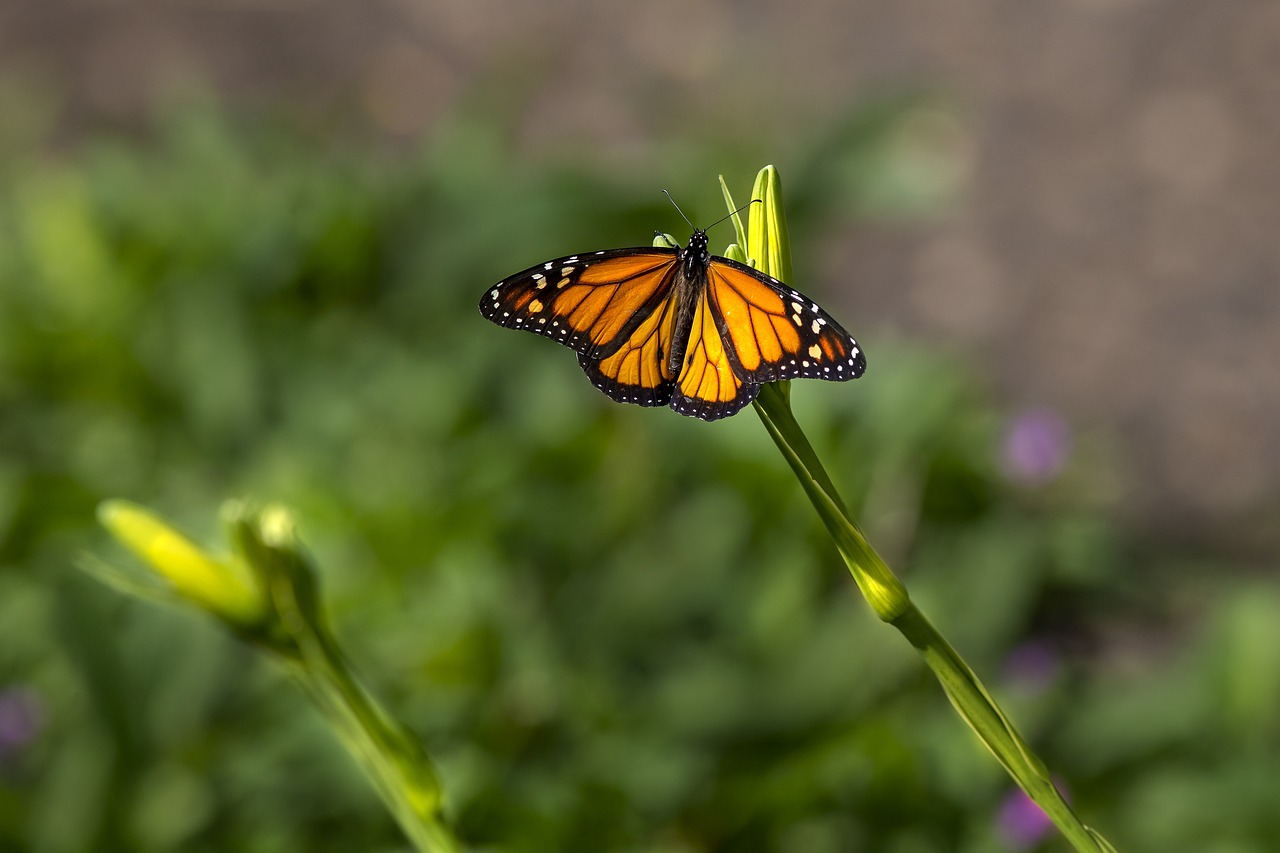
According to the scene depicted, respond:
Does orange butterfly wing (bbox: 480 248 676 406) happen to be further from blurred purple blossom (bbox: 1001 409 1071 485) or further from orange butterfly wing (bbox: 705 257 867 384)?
blurred purple blossom (bbox: 1001 409 1071 485)

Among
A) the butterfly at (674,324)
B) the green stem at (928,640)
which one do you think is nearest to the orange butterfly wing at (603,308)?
the butterfly at (674,324)

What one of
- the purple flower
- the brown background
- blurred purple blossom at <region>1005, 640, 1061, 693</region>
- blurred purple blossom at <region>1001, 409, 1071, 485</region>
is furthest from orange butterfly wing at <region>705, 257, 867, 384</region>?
the brown background

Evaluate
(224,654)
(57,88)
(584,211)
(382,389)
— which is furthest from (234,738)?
(57,88)

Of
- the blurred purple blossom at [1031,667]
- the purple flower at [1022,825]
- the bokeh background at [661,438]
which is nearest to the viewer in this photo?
the purple flower at [1022,825]

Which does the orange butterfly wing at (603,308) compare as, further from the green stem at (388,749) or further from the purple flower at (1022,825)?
the purple flower at (1022,825)

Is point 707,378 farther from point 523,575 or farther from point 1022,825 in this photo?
point 523,575

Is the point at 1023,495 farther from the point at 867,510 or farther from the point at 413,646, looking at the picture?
the point at 413,646

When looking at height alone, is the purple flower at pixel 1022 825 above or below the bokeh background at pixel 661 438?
below
